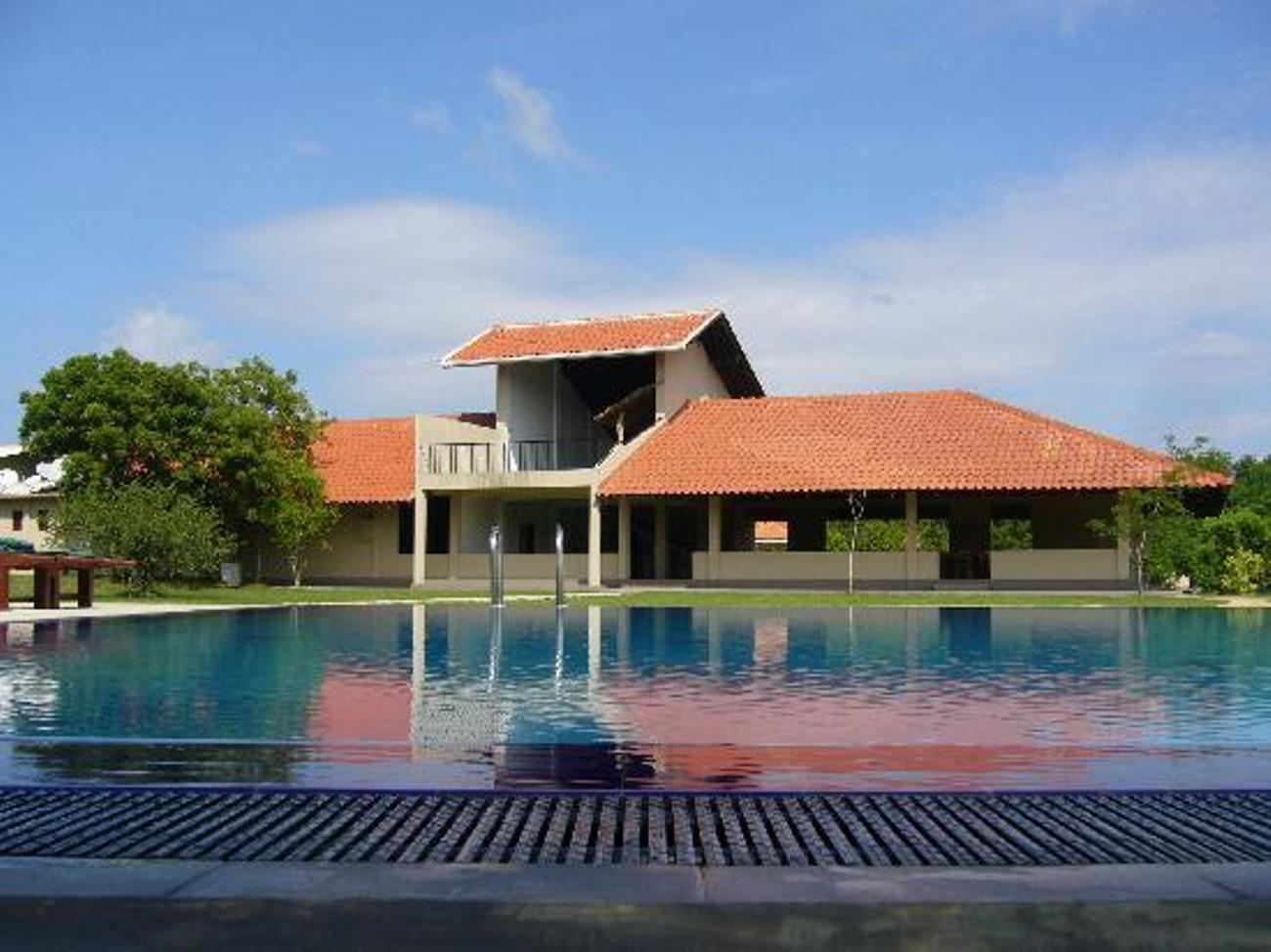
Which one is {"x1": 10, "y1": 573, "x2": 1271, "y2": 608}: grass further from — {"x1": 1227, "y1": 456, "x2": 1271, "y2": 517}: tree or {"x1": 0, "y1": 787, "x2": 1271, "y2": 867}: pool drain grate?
{"x1": 0, "y1": 787, "x2": 1271, "y2": 867}: pool drain grate

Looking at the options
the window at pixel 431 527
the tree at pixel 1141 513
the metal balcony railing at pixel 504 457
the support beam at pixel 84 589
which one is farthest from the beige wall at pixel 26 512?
the tree at pixel 1141 513

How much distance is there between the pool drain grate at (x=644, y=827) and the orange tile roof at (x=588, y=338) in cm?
3131

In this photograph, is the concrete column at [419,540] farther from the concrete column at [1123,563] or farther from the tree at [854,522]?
the concrete column at [1123,563]

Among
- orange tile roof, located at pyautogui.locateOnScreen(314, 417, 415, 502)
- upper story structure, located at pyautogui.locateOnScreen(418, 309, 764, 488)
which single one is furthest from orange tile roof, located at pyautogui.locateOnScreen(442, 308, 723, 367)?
orange tile roof, located at pyautogui.locateOnScreen(314, 417, 415, 502)

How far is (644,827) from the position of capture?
19.2ft

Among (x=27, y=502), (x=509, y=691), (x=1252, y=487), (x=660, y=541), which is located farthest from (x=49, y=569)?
(x=1252, y=487)

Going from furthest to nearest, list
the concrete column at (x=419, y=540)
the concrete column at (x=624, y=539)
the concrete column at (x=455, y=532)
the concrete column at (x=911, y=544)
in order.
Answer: the concrete column at (x=455, y=532), the concrete column at (x=419, y=540), the concrete column at (x=624, y=539), the concrete column at (x=911, y=544)

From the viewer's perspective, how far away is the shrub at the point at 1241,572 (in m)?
35.4

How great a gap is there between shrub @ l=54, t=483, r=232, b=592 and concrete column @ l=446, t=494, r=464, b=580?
29.7 ft

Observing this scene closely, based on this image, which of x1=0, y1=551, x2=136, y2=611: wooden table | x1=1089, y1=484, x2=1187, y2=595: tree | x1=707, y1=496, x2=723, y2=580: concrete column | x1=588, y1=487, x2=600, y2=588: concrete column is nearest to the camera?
x1=0, y1=551, x2=136, y2=611: wooden table

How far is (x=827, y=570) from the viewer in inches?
1411

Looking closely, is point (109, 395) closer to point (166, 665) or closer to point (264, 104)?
point (166, 665)

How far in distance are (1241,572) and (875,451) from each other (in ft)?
32.1

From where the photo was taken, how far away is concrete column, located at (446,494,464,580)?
130 feet
